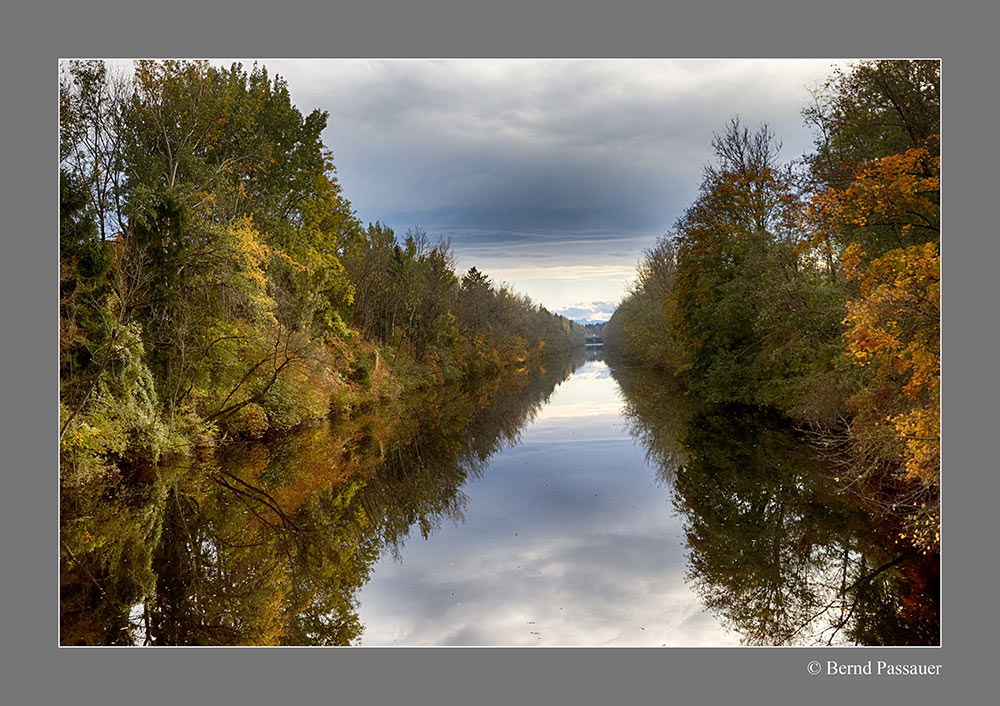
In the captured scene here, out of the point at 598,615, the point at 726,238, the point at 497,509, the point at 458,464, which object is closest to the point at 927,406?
the point at 598,615

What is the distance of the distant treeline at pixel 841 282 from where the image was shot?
378 inches

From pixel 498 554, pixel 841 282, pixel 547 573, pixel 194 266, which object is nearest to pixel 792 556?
pixel 547 573

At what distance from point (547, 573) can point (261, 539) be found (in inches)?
185

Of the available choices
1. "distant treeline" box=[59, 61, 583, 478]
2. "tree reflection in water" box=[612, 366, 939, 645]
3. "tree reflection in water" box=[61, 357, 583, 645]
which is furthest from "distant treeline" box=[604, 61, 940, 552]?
"distant treeline" box=[59, 61, 583, 478]

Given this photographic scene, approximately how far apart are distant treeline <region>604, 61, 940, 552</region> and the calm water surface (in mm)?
3330

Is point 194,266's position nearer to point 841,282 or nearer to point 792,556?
point 792,556

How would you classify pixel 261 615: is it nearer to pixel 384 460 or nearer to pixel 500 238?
pixel 384 460

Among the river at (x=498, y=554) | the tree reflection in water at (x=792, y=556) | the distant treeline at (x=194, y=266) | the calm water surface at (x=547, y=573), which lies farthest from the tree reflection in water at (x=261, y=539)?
the tree reflection in water at (x=792, y=556)

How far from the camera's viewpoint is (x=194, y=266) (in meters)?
17.6

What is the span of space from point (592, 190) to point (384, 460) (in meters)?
8.73

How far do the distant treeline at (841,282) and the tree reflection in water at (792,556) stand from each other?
0.65m

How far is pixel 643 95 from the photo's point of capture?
40.5 ft

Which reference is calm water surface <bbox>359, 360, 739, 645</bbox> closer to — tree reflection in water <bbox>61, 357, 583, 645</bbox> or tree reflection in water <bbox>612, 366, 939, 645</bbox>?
tree reflection in water <bbox>612, 366, 939, 645</bbox>

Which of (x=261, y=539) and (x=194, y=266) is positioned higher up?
(x=194, y=266)
